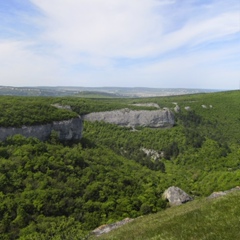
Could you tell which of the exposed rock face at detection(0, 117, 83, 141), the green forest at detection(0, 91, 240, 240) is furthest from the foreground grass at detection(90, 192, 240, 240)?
the exposed rock face at detection(0, 117, 83, 141)

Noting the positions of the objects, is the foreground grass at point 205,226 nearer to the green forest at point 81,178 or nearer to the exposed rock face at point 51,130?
the green forest at point 81,178

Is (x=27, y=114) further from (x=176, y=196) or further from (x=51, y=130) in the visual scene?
(x=176, y=196)

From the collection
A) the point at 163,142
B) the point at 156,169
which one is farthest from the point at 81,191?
the point at 163,142

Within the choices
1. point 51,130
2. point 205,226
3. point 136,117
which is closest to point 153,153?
point 136,117

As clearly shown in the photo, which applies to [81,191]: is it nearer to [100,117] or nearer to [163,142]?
[163,142]

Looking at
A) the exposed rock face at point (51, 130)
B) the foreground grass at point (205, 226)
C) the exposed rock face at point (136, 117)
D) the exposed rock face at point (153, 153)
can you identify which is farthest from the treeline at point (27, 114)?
the foreground grass at point (205, 226)
